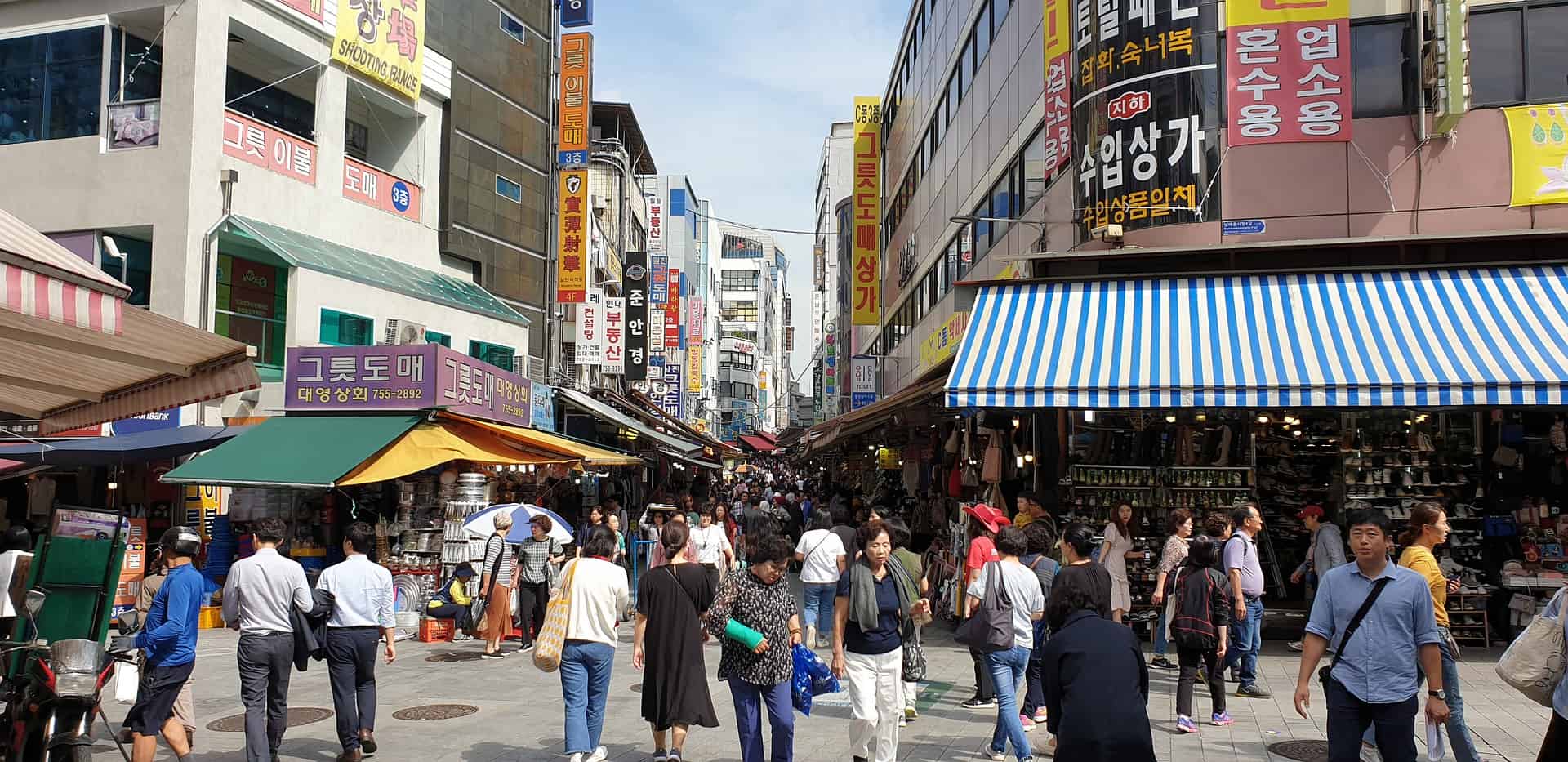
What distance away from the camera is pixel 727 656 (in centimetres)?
671

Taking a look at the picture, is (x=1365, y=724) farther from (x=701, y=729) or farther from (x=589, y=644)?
(x=701, y=729)

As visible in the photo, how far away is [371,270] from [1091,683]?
60.7ft

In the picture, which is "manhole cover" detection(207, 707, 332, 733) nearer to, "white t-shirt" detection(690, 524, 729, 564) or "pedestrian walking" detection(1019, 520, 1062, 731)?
"white t-shirt" detection(690, 524, 729, 564)

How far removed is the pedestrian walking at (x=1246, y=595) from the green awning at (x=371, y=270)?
48.3 feet

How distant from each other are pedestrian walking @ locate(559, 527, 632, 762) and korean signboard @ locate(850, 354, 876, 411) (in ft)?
99.2

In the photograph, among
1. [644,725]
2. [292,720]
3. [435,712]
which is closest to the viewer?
[644,725]

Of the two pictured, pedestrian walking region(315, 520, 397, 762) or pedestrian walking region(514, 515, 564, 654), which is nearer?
pedestrian walking region(315, 520, 397, 762)

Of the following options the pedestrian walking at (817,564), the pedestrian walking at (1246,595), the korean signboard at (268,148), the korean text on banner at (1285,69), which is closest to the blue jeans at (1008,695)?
the pedestrian walking at (817,564)

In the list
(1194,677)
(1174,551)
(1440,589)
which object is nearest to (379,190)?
(1174,551)

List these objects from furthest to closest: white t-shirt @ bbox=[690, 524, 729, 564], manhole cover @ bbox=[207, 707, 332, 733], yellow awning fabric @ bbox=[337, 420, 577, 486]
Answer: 1. white t-shirt @ bbox=[690, 524, 729, 564]
2. yellow awning fabric @ bbox=[337, 420, 577, 486]
3. manhole cover @ bbox=[207, 707, 332, 733]

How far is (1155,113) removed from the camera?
44.0 feet

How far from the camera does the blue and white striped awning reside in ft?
35.4

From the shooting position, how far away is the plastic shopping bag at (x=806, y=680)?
6719 mm

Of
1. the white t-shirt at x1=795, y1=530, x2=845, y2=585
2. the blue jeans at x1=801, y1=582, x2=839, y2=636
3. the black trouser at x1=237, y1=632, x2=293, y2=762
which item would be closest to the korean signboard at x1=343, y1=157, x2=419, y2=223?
the blue jeans at x1=801, y1=582, x2=839, y2=636
